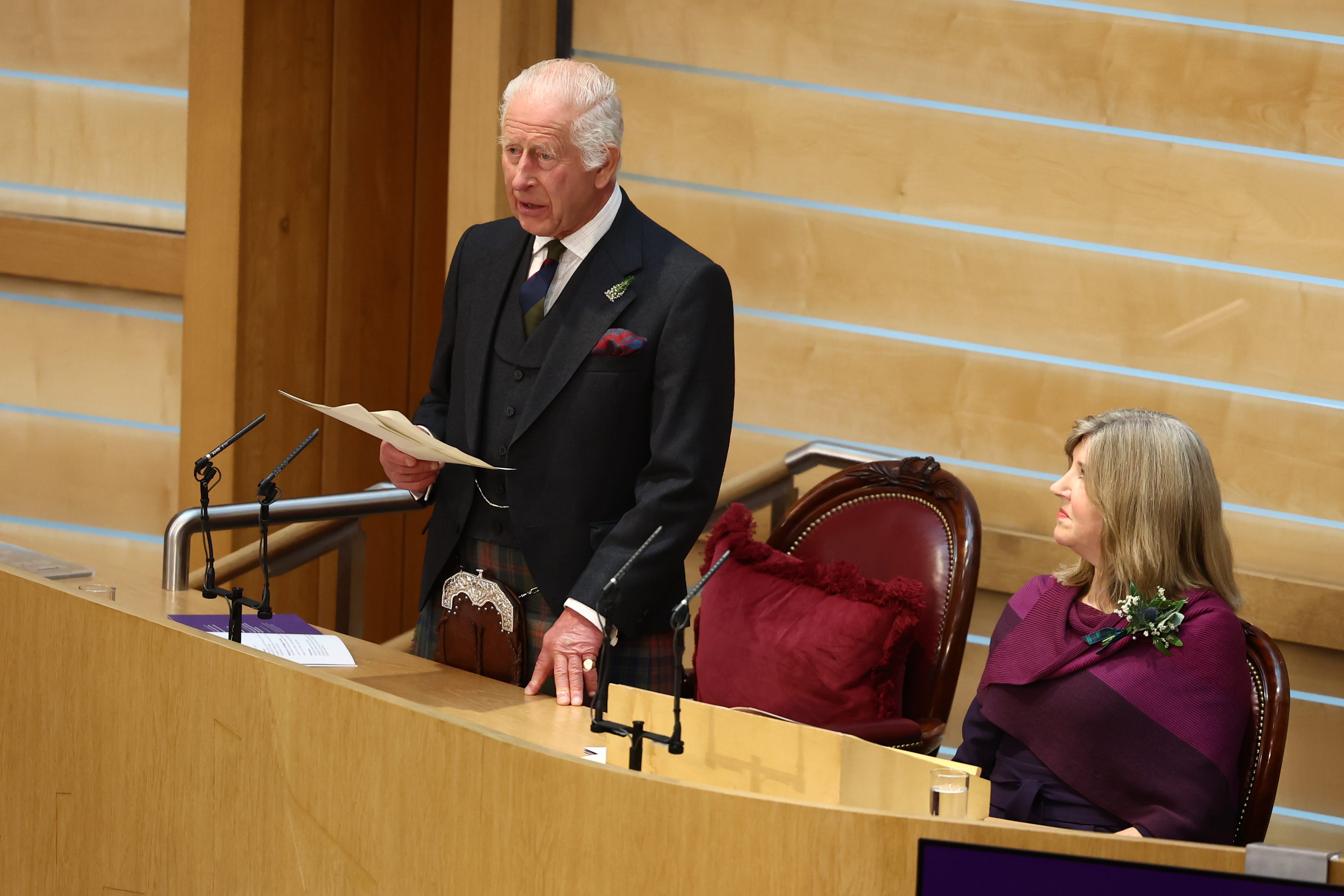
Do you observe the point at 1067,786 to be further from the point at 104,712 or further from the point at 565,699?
the point at 104,712

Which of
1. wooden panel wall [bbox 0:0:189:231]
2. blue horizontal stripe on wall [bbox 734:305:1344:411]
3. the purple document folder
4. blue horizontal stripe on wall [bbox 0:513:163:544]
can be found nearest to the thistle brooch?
the purple document folder

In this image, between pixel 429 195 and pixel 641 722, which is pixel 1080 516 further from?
pixel 429 195

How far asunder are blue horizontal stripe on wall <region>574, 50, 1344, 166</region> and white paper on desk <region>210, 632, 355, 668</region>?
6.09 ft

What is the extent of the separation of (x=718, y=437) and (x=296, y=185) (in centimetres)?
227

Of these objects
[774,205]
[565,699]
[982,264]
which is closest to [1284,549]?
[982,264]

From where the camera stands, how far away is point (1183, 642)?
2.13 metres

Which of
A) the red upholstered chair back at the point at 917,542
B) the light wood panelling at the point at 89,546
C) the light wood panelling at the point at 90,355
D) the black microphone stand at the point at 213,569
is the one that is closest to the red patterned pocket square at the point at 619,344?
the black microphone stand at the point at 213,569

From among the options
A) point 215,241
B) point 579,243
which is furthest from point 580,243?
point 215,241

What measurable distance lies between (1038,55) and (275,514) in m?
2.00

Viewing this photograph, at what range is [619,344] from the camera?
2113 mm

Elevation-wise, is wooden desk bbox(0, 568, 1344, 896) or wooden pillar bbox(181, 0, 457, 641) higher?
wooden pillar bbox(181, 0, 457, 641)

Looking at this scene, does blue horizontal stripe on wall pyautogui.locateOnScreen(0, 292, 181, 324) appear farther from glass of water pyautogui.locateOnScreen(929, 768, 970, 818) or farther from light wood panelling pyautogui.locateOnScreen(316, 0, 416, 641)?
glass of water pyautogui.locateOnScreen(929, 768, 970, 818)

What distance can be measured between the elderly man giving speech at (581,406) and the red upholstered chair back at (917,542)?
0.70 meters

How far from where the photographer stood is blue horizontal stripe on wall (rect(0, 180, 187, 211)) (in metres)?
3.98
